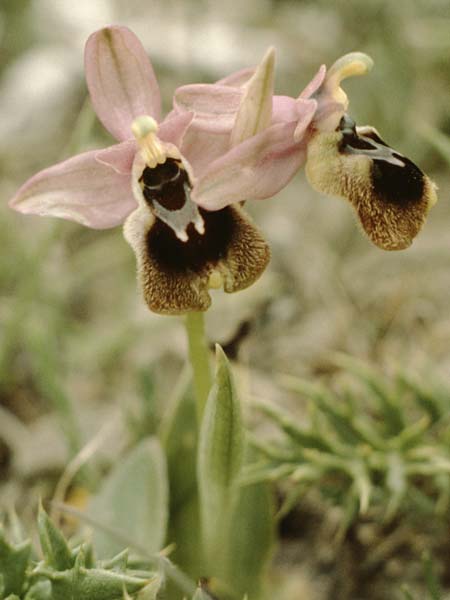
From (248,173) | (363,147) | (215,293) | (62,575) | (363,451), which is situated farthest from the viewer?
(215,293)

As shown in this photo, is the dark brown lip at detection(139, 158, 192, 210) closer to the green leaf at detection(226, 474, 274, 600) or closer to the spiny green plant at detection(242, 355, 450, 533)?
the spiny green plant at detection(242, 355, 450, 533)

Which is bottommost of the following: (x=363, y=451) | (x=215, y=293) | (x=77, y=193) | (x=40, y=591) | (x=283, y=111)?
(x=215, y=293)

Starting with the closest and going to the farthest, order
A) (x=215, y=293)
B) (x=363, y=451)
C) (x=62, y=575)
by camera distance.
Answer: (x=62, y=575), (x=363, y=451), (x=215, y=293)

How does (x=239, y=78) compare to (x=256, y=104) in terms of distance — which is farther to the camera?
(x=239, y=78)

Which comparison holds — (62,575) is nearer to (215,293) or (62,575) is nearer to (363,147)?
(363,147)

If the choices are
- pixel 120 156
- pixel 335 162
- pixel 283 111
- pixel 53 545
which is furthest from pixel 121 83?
pixel 53 545

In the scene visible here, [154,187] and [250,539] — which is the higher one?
[154,187]

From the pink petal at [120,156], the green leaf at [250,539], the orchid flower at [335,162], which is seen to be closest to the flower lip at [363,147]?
the orchid flower at [335,162]
